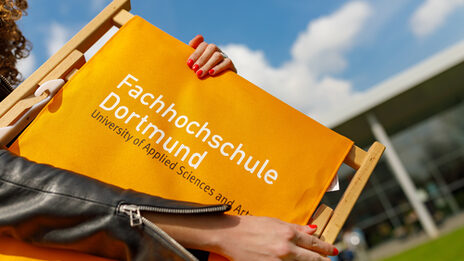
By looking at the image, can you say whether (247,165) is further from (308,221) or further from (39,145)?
(39,145)

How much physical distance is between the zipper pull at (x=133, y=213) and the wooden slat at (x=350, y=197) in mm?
663

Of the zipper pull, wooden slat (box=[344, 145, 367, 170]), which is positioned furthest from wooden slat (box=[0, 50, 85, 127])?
wooden slat (box=[344, 145, 367, 170])

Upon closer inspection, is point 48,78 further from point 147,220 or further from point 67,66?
point 147,220

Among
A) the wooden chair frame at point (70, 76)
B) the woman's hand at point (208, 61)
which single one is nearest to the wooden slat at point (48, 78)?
the wooden chair frame at point (70, 76)

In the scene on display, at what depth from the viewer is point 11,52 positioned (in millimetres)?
1929

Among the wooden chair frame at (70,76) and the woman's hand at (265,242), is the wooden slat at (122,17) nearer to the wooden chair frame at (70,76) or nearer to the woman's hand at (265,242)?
the wooden chair frame at (70,76)

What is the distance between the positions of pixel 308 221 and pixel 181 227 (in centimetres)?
54

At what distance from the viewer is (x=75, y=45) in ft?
4.87

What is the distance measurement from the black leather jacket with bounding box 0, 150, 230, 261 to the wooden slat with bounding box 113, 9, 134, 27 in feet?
3.01

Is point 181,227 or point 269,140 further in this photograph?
point 269,140

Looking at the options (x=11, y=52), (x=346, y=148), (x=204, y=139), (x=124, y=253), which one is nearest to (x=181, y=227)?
(x=124, y=253)

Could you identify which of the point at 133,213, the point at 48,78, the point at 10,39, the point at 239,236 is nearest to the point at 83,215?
the point at 133,213

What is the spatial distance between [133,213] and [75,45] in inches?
38.1

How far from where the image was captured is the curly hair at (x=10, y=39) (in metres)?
1.74
